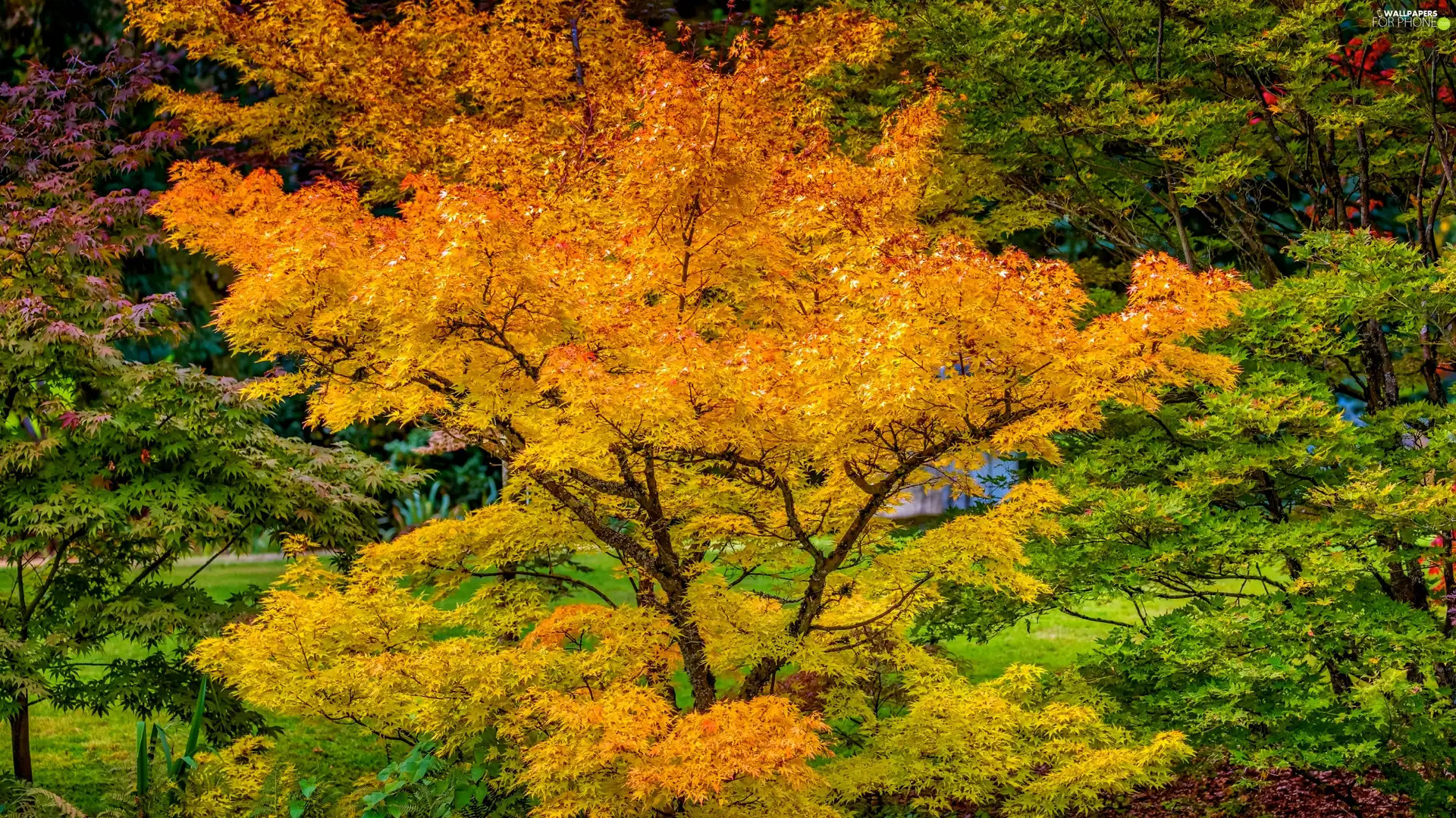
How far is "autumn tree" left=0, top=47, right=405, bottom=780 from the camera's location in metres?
7.78

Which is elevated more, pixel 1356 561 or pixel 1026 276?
pixel 1026 276

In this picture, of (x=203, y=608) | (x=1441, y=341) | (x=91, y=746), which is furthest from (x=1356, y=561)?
(x=91, y=746)

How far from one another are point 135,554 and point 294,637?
88.7 inches

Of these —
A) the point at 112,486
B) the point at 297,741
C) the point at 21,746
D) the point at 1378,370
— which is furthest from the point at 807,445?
the point at 297,741

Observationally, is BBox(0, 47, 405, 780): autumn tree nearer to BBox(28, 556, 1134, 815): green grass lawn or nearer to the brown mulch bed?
BBox(28, 556, 1134, 815): green grass lawn

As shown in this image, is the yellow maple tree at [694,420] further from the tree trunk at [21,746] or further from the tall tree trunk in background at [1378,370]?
the tall tree trunk in background at [1378,370]

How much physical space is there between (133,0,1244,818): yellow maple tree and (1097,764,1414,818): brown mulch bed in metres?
1.90

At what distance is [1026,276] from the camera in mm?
5844

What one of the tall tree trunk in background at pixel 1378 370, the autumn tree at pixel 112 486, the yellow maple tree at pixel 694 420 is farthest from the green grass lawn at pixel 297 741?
the tall tree trunk in background at pixel 1378 370

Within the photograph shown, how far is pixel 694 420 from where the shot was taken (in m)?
5.68

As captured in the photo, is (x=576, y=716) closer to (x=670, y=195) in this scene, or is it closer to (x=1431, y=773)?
(x=670, y=195)

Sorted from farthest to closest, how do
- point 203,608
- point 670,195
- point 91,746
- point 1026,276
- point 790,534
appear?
point 91,746 → point 203,608 → point 790,534 → point 670,195 → point 1026,276

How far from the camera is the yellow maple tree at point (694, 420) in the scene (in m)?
5.66

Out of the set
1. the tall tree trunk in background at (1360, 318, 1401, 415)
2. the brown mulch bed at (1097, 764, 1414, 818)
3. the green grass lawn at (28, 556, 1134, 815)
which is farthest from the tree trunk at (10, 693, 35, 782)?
the tall tree trunk in background at (1360, 318, 1401, 415)
